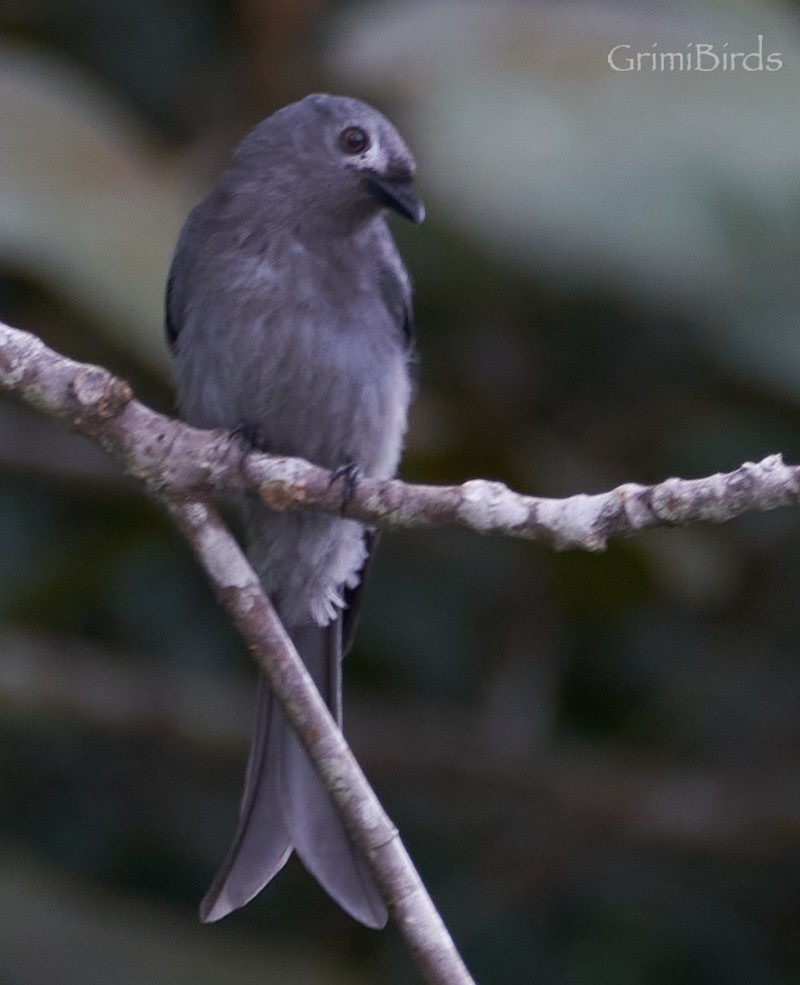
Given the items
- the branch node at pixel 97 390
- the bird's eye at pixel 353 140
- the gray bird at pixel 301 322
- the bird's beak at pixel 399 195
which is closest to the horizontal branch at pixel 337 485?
the branch node at pixel 97 390

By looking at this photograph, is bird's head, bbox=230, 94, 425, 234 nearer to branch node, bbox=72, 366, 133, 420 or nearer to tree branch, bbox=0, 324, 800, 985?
tree branch, bbox=0, 324, 800, 985

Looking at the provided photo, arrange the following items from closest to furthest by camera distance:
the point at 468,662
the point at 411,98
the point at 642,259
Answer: the point at 642,259, the point at 411,98, the point at 468,662

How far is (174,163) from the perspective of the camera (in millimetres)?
4695

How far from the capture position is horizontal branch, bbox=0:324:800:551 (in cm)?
256

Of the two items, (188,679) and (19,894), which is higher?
(188,679)

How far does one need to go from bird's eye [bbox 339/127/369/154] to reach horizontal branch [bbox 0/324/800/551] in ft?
2.58

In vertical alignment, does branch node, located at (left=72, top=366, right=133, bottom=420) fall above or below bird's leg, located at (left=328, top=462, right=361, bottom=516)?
above

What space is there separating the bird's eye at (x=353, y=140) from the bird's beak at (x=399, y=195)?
0.24ft

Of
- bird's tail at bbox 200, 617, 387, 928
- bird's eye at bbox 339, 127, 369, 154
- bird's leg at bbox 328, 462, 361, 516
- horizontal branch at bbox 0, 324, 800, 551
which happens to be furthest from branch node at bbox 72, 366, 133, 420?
bird's eye at bbox 339, 127, 369, 154

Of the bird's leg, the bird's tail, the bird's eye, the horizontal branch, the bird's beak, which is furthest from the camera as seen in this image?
the bird's eye

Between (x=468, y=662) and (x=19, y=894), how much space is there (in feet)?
5.29

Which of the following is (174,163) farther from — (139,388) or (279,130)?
(279,130)

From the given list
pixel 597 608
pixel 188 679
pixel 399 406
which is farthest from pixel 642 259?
pixel 188 679

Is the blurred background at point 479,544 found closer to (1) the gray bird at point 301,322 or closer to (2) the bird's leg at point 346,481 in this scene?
(1) the gray bird at point 301,322
